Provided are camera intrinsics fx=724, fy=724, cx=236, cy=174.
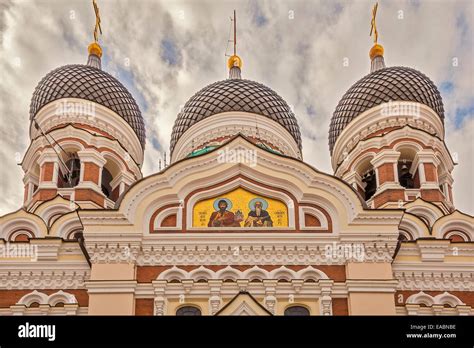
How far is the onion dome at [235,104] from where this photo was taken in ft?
71.9

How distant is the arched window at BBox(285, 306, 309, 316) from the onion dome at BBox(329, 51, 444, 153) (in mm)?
9233

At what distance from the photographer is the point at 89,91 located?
2173 centimetres

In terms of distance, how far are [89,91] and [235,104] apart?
4.40 metres

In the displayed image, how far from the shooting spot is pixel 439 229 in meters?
16.9

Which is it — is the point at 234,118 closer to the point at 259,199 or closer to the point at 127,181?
the point at 127,181

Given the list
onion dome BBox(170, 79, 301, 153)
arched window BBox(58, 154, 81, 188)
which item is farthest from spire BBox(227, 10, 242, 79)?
arched window BBox(58, 154, 81, 188)

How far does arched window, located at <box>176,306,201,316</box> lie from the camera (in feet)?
45.9

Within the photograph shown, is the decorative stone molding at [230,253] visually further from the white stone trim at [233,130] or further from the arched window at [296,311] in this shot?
the white stone trim at [233,130]

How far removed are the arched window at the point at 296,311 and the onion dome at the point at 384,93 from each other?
9.23 m

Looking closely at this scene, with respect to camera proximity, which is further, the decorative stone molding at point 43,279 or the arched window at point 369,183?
the arched window at point 369,183
